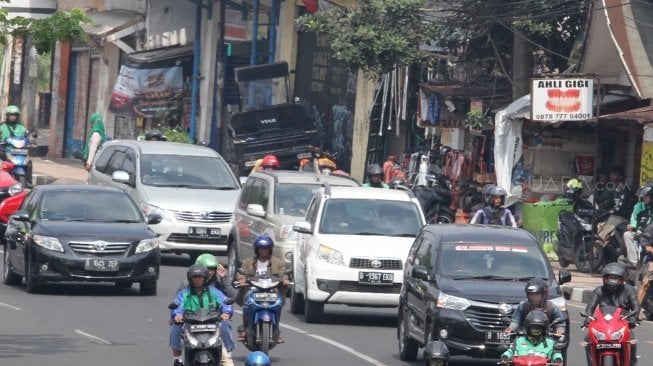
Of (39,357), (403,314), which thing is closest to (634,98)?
(403,314)

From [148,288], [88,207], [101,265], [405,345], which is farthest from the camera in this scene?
[88,207]

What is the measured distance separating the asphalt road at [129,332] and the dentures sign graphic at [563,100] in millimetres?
4316

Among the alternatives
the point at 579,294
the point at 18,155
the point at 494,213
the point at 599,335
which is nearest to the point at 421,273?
the point at 599,335

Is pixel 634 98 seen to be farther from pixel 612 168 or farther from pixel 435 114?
pixel 435 114

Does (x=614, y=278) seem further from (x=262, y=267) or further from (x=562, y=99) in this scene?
(x=562, y=99)

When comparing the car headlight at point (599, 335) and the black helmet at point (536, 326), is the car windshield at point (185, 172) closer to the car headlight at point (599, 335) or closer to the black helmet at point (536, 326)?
the car headlight at point (599, 335)

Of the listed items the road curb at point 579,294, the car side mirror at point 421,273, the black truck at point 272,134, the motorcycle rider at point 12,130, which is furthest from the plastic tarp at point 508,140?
the car side mirror at point 421,273

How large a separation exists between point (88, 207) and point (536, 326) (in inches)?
421

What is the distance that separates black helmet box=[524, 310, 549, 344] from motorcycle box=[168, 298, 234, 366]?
253cm

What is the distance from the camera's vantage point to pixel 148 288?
2209cm

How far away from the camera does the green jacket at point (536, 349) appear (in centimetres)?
1320

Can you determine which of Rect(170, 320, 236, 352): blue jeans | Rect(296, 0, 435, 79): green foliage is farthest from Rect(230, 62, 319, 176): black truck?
Rect(170, 320, 236, 352): blue jeans

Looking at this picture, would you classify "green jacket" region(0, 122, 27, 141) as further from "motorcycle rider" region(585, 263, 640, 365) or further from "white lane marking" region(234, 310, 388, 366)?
"motorcycle rider" region(585, 263, 640, 365)

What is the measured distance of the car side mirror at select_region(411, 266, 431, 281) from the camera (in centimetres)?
1614
